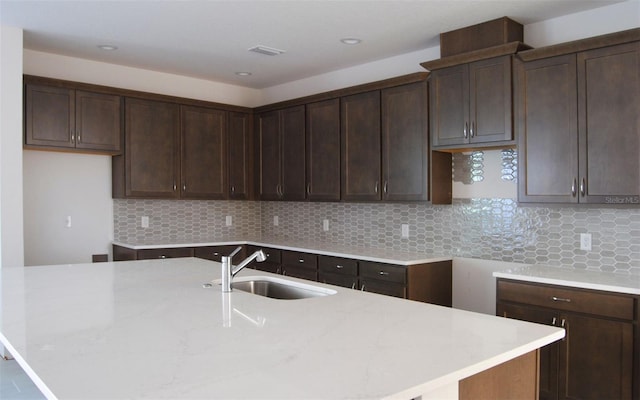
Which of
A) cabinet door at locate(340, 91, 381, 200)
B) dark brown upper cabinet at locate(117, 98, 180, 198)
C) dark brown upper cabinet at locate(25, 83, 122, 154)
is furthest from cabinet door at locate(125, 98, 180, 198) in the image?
cabinet door at locate(340, 91, 381, 200)

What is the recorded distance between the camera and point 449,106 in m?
4.02

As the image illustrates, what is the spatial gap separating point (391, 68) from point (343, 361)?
3873mm

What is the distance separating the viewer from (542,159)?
350 cm

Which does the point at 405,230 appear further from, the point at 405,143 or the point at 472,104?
the point at 472,104

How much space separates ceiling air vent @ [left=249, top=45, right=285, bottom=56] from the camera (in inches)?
179

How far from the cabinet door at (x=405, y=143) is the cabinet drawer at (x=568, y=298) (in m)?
1.16

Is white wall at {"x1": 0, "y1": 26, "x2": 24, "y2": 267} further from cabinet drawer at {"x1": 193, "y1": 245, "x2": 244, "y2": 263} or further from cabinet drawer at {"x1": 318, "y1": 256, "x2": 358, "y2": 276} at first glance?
cabinet drawer at {"x1": 318, "y1": 256, "x2": 358, "y2": 276}

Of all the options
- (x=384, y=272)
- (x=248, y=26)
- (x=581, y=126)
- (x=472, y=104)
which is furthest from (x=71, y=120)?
(x=581, y=126)

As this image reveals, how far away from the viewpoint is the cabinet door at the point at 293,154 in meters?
5.39

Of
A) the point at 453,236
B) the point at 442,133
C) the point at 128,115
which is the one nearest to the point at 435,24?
the point at 442,133

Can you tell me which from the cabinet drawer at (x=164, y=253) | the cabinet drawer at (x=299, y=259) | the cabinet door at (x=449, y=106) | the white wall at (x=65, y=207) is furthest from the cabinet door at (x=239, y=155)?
the cabinet door at (x=449, y=106)

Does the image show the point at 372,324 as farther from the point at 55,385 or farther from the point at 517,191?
the point at 517,191

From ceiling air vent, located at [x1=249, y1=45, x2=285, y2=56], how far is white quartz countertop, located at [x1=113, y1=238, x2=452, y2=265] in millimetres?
1794

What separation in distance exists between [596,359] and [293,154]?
341cm
